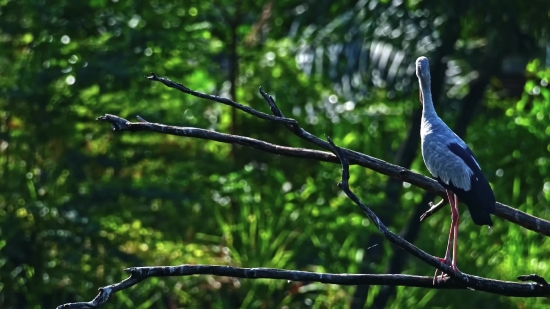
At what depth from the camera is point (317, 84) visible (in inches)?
364

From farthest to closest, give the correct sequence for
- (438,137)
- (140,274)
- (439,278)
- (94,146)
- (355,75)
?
(355,75) < (94,146) < (438,137) < (439,278) < (140,274)

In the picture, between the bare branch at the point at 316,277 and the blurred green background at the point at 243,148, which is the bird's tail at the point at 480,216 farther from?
the blurred green background at the point at 243,148

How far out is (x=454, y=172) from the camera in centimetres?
381

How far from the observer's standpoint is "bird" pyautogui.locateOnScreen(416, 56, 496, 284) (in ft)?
12.1

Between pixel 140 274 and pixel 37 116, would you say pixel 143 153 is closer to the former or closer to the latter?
pixel 37 116

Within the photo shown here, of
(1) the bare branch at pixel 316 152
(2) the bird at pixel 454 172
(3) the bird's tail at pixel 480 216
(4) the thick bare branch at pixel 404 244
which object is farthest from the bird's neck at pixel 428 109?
(4) the thick bare branch at pixel 404 244

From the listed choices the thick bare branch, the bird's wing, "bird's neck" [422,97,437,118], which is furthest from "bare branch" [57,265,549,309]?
"bird's neck" [422,97,437,118]

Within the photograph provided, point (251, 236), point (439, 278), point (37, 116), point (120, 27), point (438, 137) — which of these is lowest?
point (251, 236)

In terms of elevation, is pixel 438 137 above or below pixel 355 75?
above

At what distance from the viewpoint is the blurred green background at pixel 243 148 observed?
291 inches

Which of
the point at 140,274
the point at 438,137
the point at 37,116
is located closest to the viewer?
the point at 140,274

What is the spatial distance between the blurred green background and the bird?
3.44 meters

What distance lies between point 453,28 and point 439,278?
→ 4298 millimetres

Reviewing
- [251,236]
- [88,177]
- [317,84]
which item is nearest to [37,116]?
[88,177]
